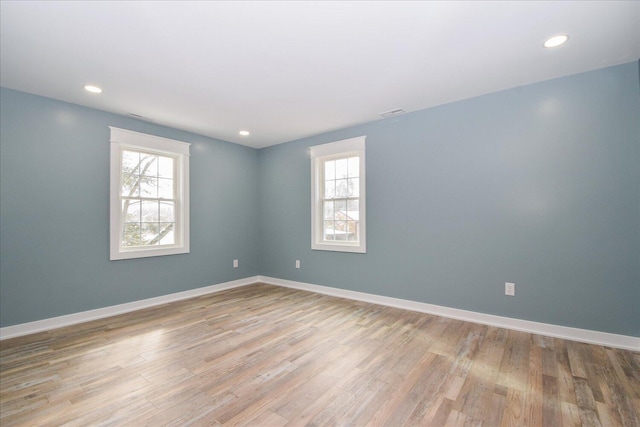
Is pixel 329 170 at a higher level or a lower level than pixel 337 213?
higher

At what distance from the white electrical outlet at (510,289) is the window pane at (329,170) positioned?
2.69 metres

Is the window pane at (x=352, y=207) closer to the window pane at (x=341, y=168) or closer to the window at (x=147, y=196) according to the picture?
the window pane at (x=341, y=168)

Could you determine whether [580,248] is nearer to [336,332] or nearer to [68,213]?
[336,332]

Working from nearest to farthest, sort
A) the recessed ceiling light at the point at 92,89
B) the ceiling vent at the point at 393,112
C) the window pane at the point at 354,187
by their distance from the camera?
the recessed ceiling light at the point at 92,89 < the ceiling vent at the point at 393,112 < the window pane at the point at 354,187

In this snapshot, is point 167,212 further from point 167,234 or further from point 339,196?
point 339,196

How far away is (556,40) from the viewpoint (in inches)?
85.6

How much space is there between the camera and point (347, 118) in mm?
3865

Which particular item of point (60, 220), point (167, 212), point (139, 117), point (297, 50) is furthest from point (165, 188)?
point (297, 50)

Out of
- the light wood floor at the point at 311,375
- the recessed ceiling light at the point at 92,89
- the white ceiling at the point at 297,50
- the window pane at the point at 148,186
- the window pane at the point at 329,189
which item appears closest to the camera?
the light wood floor at the point at 311,375

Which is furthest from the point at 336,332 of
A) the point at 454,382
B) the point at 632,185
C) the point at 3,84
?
the point at 3,84

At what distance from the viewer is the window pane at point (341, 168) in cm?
441

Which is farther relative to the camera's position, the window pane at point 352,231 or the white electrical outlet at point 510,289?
the window pane at point 352,231

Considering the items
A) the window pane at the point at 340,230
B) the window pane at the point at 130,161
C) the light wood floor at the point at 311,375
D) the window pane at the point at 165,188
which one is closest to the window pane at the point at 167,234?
the window pane at the point at 165,188

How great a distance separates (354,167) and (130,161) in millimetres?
3120
